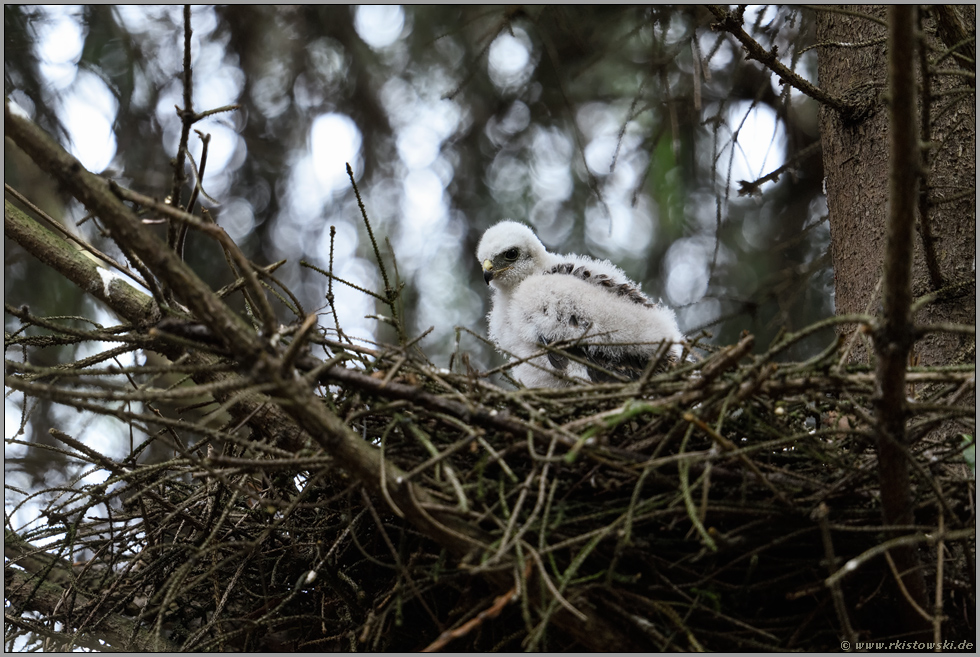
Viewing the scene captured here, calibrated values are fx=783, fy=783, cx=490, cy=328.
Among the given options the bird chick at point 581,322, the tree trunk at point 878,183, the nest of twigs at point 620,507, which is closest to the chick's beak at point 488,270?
the bird chick at point 581,322

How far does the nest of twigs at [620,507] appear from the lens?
6.31 ft

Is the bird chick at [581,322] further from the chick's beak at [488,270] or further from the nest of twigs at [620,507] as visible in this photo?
the nest of twigs at [620,507]

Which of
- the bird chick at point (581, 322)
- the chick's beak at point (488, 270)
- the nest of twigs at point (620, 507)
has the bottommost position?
the nest of twigs at point (620, 507)

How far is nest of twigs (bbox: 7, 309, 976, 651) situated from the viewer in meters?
1.92

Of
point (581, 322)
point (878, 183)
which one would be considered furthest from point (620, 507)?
point (878, 183)

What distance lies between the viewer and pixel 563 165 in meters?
6.11

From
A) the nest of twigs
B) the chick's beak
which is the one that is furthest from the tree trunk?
the chick's beak

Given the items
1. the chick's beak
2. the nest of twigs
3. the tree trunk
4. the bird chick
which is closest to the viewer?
the nest of twigs

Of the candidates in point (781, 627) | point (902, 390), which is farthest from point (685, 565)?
point (902, 390)

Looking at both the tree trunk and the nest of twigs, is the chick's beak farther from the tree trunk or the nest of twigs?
the nest of twigs

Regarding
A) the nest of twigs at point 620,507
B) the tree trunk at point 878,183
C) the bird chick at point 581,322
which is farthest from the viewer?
the bird chick at point 581,322

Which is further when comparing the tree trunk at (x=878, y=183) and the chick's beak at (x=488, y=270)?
the chick's beak at (x=488, y=270)

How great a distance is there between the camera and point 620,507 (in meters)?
2.20

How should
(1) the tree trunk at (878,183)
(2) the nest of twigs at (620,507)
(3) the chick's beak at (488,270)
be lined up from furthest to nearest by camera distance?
(3) the chick's beak at (488,270)
(1) the tree trunk at (878,183)
(2) the nest of twigs at (620,507)
